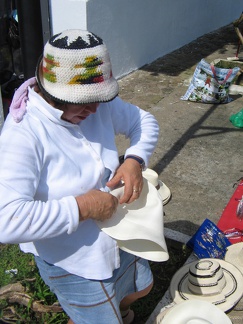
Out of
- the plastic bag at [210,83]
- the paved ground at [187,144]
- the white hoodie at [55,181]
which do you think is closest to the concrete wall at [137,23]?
the paved ground at [187,144]

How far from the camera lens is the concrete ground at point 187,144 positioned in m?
3.78

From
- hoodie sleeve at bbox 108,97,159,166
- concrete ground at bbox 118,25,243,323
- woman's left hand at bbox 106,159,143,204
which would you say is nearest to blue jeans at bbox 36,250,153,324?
woman's left hand at bbox 106,159,143,204

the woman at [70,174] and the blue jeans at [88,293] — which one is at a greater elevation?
the woman at [70,174]

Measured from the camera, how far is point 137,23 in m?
7.02

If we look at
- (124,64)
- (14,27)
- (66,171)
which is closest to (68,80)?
(66,171)

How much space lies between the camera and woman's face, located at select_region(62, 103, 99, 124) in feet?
5.25

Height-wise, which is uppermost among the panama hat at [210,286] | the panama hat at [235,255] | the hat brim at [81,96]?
the hat brim at [81,96]

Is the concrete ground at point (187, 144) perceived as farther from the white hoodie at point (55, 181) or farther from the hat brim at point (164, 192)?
the white hoodie at point (55, 181)

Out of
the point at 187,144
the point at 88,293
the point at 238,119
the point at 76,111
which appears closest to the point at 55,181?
the point at 76,111

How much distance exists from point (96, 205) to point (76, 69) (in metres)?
0.50

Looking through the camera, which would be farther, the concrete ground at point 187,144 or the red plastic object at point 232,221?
the concrete ground at point 187,144

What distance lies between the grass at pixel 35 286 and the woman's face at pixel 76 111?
1.31 meters

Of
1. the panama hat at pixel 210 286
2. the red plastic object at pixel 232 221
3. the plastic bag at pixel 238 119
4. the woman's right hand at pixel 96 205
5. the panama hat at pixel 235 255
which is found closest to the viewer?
the woman's right hand at pixel 96 205

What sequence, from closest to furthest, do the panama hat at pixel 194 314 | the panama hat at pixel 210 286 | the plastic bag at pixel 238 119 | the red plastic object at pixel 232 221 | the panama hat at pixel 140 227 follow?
the panama hat at pixel 140 227 < the panama hat at pixel 194 314 < the panama hat at pixel 210 286 < the red plastic object at pixel 232 221 < the plastic bag at pixel 238 119
